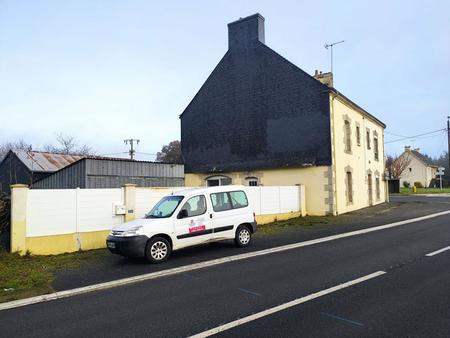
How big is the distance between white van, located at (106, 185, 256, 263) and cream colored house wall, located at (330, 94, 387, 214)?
38.0 feet

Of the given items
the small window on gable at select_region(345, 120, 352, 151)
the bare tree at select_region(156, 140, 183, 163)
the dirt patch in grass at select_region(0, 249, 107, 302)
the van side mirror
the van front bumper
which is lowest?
the dirt patch in grass at select_region(0, 249, 107, 302)

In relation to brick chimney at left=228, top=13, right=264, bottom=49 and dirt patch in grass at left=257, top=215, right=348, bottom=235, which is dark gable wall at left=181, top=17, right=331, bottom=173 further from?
dirt patch in grass at left=257, top=215, right=348, bottom=235

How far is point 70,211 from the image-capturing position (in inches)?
470

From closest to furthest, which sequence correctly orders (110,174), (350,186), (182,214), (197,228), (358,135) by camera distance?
(182,214)
(197,228)
(110,174)
(350,186)
(358,135)

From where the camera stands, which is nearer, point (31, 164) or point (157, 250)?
point (157, 250)

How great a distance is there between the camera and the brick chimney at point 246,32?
25.4m

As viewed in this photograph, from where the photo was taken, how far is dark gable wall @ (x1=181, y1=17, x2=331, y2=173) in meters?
22.7

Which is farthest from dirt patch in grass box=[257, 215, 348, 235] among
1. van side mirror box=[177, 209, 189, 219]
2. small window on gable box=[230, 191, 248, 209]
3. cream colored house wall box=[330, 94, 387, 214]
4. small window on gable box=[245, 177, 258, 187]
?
van side mirror box=[177, 209, 189, 219]

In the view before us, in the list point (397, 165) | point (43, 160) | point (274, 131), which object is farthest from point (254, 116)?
point (397, 165)

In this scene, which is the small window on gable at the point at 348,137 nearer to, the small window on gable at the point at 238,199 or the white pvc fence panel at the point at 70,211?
the small window on gable at the point at 238,199

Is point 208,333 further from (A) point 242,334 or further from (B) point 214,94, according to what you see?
(B) point 214,94

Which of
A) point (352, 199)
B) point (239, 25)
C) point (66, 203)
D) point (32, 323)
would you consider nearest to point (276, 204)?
point (352, 199)

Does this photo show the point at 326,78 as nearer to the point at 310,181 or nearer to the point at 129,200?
the point at 310,181

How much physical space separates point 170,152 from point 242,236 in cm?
5574
